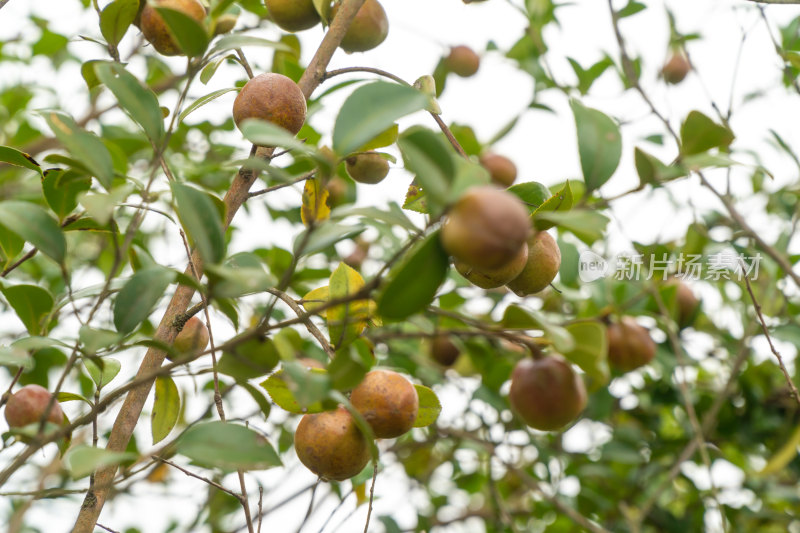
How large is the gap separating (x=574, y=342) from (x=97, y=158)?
0.40 m

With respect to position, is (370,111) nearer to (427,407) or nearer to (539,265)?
(539,265)

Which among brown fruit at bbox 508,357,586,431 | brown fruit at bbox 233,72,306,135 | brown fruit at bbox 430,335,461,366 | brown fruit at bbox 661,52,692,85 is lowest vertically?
brown fruit at bbox 508,357,586,431

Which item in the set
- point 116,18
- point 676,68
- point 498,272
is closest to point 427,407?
point 498,272

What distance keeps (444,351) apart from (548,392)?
100cm

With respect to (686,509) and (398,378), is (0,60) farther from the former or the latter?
(686,509)

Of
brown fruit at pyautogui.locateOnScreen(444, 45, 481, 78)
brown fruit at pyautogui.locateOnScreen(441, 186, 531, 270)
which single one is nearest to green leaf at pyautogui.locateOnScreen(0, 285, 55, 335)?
brown fruit at pyautogui.locateOnScreen(441, 186, 531, 270)

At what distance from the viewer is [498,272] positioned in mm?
616

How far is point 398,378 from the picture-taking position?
0.69 meters

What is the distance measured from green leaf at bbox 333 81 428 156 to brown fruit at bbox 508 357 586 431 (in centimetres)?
28

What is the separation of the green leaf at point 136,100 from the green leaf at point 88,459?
10.7 inches

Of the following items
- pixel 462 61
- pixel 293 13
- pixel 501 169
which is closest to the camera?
pixel 293 13

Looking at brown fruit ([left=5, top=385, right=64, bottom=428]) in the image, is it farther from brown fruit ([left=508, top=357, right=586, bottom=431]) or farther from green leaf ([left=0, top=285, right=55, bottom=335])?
brown fruit ([left=508, top=357, right=586, bottom=431])

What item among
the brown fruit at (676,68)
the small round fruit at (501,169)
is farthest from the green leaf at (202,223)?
the brown fruit at (676,68)

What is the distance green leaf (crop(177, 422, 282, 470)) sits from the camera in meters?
0.52
